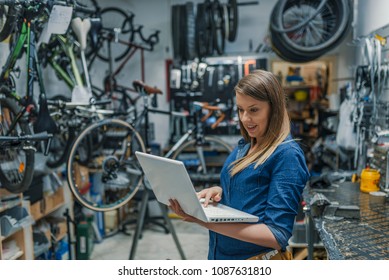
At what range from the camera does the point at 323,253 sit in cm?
241

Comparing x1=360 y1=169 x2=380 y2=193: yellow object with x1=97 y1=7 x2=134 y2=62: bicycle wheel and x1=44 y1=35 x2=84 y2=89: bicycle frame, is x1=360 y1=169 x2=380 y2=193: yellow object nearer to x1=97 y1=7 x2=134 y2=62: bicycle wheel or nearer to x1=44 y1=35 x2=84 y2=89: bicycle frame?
x1=44 y1=35 x2=84 y2=89: bicycle frame

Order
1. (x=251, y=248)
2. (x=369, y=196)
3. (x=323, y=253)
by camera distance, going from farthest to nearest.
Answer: (x=323, y=253) < (x=369, y=196) < (x=251, y=248)

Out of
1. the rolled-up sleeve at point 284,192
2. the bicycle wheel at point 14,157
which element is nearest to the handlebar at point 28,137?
the bicycle wheel at point 14,157

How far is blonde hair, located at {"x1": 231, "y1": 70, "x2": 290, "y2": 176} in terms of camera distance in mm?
1143

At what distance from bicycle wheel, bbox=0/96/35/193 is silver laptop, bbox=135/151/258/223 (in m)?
0.96

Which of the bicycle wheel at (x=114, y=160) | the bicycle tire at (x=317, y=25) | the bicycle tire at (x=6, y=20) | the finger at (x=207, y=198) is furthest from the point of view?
the bicycle tire at (x=317, y=25)

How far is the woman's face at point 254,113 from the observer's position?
1.16 m

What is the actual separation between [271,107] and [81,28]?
6.00 ft

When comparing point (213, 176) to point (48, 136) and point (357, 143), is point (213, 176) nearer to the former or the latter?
point (357, 143)

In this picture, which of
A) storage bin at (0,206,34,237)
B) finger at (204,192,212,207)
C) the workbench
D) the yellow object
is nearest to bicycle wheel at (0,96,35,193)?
storage bin at (0,206,34,237)

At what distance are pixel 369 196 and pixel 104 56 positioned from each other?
3.05m

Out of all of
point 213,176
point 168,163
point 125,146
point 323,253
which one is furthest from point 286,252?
point 213,176

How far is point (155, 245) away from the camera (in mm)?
3527

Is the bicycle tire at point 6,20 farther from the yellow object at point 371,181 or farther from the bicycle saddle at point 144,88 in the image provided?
the yellow object at point 371,181
